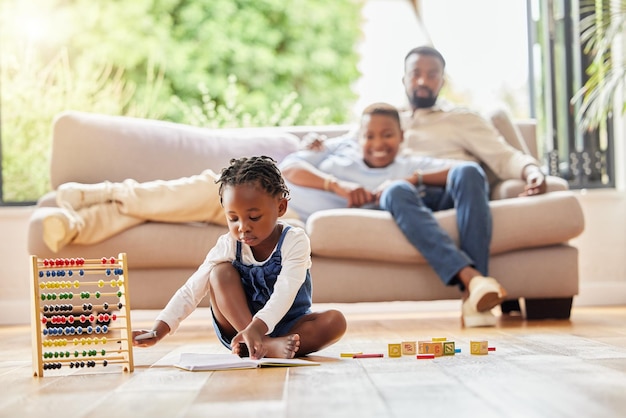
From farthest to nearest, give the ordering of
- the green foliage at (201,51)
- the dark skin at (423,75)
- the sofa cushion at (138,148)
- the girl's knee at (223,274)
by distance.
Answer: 1. the green foliage at (201,51)
2. the dark skin at (423,75)
3. the sofa cushion at (138,148)
4. the girl's knee at (223,274)

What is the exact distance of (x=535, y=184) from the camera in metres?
3.77

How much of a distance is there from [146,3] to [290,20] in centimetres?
140

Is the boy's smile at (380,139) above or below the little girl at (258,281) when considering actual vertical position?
above

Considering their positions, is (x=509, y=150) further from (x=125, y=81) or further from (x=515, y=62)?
(x=125, y=81)

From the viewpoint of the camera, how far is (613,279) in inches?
194

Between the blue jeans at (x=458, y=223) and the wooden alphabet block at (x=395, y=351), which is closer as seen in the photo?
the wooden alphabet block at (x=395, y=351)

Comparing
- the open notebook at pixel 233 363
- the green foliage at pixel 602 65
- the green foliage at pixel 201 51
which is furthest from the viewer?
the green foliage at pixel 201 51

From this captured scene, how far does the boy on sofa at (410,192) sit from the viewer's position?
3436mm

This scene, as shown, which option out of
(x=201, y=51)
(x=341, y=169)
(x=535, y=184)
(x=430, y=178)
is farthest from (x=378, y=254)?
(x=201, y=51)

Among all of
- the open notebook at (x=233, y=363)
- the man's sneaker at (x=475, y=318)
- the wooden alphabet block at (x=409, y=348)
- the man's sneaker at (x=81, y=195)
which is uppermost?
the man's sneaker at (x=81, y=195)

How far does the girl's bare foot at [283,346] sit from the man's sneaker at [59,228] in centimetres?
151

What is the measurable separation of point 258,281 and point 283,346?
0.22 meters

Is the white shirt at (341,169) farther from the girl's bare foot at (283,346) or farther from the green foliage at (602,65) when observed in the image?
the girl's bare foot at (283,346)

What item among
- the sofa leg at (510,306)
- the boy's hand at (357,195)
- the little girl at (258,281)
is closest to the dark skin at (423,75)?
the boy's hand at (357,195)
